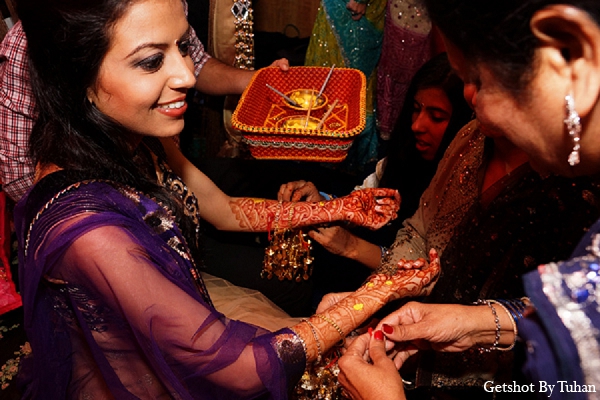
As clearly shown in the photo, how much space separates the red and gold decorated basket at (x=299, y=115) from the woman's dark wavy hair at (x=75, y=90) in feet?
2.10

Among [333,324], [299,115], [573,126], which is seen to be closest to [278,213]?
[299,115]

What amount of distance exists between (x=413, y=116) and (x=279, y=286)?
43.4 inches

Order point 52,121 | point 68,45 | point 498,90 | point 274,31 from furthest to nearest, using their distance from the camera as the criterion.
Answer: point 274,31, point 52,121, point 68,45, point 498,90

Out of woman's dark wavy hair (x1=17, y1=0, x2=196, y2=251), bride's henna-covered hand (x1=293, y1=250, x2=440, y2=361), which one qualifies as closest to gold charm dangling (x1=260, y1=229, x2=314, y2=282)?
bride's henna-covered hand (x1=293, y1=250, x2=440, y2=361)

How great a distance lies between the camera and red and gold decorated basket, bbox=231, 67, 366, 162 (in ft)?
6.81

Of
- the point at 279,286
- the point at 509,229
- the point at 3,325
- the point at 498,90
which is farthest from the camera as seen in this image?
the point at 3,325

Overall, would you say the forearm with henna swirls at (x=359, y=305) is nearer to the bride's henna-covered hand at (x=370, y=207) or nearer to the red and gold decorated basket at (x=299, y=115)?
the bride's henna-covered hand at (x=370, y=207)

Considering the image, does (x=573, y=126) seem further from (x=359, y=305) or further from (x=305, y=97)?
(x=305, y=97)

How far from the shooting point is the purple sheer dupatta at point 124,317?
1.23m

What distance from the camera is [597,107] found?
806 millimetres

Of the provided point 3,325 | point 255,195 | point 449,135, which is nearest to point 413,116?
point 449,135

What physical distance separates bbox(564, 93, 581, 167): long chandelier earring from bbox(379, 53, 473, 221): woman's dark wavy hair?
4.84 feet

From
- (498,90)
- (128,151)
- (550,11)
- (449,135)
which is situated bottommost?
(128,151)

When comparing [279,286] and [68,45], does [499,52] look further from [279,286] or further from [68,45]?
[279,286]
